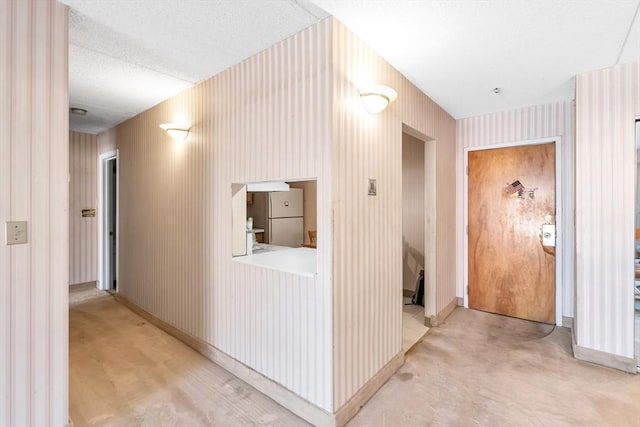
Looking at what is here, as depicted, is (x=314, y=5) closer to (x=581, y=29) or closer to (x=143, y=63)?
(x=143, y=63)

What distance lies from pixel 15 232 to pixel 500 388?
10.6ft

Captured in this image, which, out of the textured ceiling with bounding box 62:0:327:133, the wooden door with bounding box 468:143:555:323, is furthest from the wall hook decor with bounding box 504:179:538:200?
the textured ceiling with bounding box 62:0:327:133

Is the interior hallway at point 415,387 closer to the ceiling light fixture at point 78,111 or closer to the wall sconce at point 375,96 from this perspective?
the wall sconce at point 375,96

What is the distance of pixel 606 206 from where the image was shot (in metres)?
2.65

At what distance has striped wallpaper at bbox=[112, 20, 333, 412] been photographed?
1974 millimetres

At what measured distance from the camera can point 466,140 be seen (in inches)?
163

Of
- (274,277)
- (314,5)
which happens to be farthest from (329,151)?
(274,277)

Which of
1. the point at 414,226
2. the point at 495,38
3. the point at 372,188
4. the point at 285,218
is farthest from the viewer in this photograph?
the point at 285,218

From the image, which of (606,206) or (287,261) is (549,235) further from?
(287,261)

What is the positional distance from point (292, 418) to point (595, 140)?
10.7 ft

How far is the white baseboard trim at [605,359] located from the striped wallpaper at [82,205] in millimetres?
6382

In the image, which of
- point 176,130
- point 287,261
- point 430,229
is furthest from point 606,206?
point 176,130

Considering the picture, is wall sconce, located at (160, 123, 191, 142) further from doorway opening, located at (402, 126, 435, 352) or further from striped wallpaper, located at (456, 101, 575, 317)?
striped wallpaper, located at (456, 101, 575, 317)

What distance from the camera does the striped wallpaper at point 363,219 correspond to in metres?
1.96
